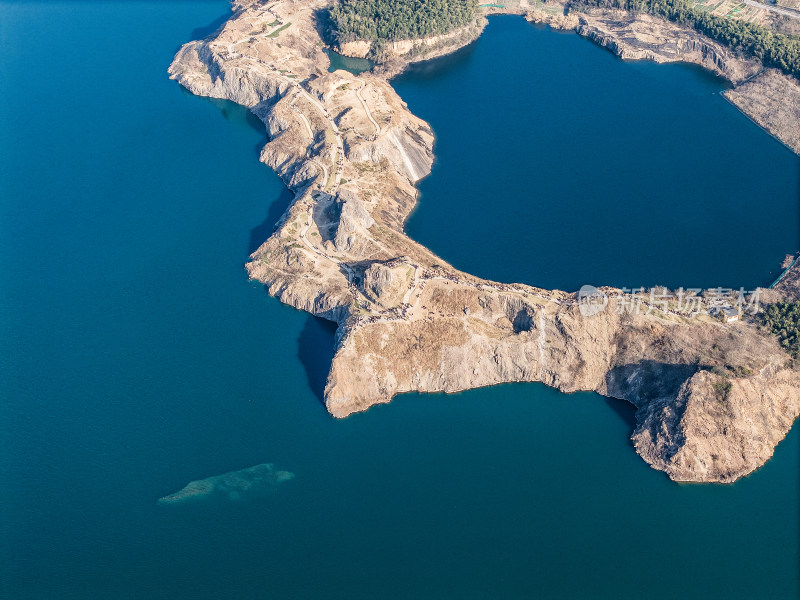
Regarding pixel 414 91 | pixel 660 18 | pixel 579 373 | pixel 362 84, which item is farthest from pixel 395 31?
pixel 579 373

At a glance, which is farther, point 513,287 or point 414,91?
point 414,91

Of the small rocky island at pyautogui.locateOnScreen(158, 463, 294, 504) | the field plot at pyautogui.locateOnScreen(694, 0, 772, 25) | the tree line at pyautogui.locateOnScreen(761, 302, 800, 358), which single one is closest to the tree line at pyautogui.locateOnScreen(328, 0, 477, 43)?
the field plot at pyautogui.locateOnScreen(694, 0, 772, 25)

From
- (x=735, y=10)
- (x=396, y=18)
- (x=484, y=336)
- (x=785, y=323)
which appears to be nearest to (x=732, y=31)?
(x=735, y=10)

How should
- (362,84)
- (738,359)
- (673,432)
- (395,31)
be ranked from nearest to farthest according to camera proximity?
(673,432) < (738,359) < (362,84) < (395,31)

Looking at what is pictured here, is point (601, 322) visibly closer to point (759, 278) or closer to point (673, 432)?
point (673, 432)

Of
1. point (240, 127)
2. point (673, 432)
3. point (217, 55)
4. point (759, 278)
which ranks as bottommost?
point (673, 432)

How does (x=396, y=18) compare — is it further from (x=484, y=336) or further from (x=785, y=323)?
(x=785, y=323)
